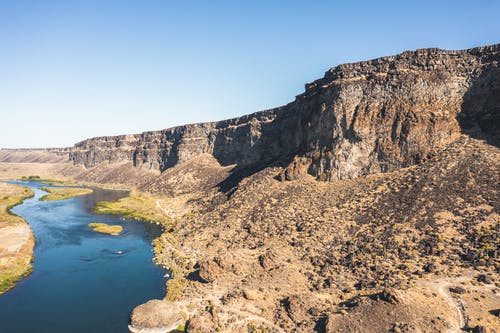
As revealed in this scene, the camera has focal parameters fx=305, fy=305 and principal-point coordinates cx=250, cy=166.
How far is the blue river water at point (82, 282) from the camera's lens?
3512cm

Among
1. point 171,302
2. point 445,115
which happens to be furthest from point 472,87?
point 171,302

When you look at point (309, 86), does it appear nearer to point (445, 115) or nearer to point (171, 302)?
point (445, 115)

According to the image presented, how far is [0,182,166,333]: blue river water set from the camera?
1383 inches

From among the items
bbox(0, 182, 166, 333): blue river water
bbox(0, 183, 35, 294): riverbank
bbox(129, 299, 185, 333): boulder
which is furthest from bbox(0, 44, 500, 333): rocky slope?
bbox(0, 183, 35, 294): riverbank

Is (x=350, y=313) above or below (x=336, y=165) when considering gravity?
below

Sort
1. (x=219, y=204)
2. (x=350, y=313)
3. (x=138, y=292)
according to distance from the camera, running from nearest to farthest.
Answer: (x=350, y=313) → (x=138, y=292) → (x=219, y=204)

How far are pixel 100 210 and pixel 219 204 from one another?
150 feet

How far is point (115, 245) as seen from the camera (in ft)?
207

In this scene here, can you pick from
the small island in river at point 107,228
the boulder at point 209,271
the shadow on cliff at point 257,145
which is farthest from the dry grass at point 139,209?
the boulder at point 209,271

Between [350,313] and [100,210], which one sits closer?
[350,313]

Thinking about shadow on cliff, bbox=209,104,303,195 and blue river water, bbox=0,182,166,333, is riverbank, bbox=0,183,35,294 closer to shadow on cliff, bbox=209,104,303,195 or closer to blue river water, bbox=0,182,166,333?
blue river water, bbox=0,182,166,333

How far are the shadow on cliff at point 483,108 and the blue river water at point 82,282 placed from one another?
59561 mm

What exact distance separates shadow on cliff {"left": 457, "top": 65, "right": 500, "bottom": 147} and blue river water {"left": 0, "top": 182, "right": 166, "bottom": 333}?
195 ft

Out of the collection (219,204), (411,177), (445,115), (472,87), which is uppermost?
(472,87)
